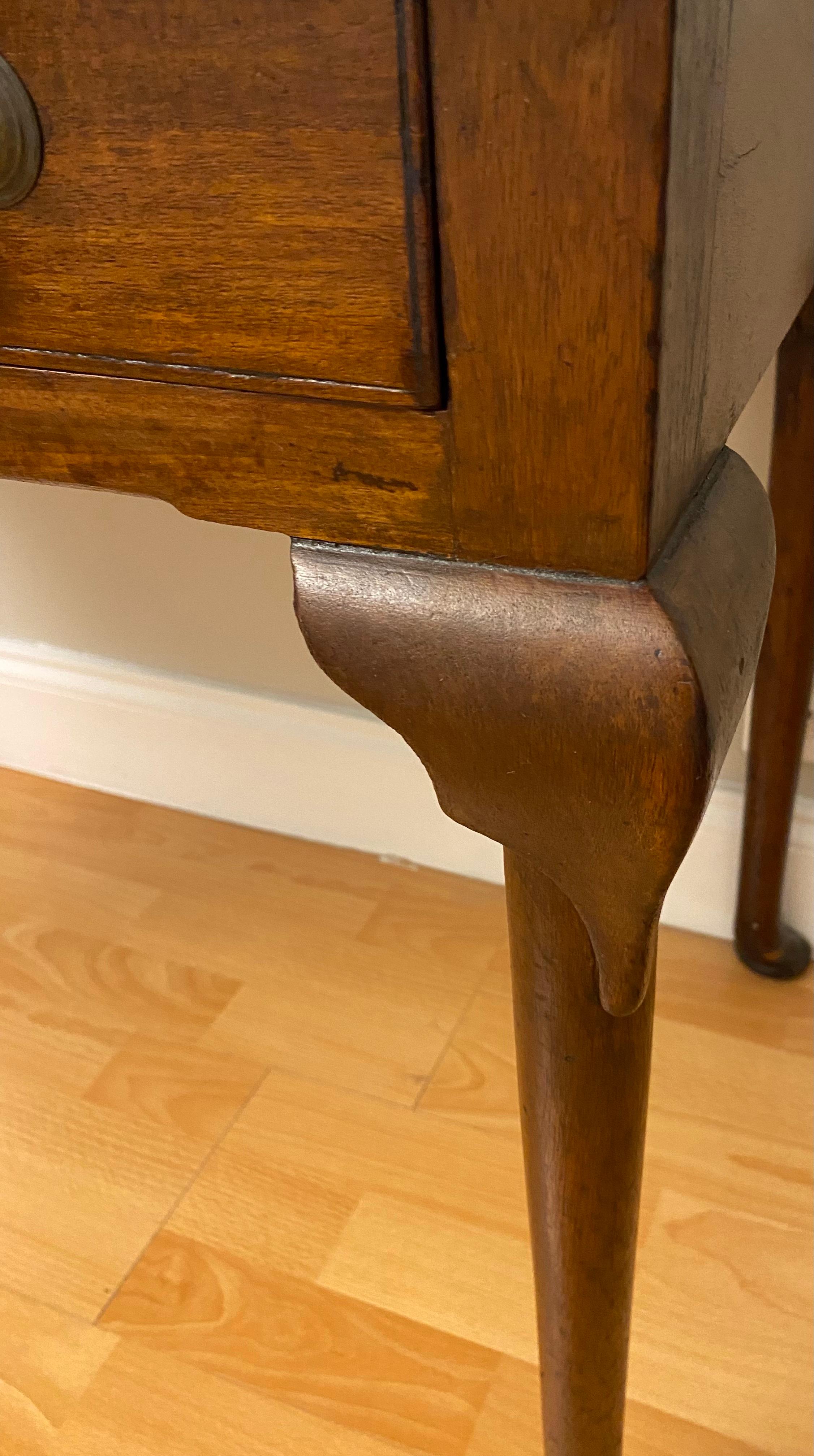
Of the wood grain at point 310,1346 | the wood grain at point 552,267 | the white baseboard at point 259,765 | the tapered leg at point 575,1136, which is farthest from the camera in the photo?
the white baseboard at point 259,765

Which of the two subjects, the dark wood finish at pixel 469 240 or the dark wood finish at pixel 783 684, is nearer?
the dark wood finish at pixel 469 240

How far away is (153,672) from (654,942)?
0.87 meters

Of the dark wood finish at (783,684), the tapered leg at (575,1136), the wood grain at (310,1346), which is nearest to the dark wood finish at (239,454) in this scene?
the tapered leg at (575,1136)

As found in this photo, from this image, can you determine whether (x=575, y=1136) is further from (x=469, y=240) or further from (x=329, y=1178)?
(x=329, y=1178)

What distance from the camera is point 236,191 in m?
0.30

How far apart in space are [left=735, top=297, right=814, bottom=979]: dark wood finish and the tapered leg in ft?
1.15

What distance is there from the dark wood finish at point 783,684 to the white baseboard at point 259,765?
0.05 metres

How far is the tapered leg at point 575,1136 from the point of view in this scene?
0.39 metres

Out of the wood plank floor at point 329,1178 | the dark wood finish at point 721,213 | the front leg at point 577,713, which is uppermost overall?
the dark wood finish at point 721,213

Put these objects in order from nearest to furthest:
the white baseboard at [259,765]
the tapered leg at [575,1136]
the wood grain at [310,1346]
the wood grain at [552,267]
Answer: the wood grain at [552,267] → the tapered leg at [575,1136] → the wood grain at [310,1346] → the white baseboard at [259,765]

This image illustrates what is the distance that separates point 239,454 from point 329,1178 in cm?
62

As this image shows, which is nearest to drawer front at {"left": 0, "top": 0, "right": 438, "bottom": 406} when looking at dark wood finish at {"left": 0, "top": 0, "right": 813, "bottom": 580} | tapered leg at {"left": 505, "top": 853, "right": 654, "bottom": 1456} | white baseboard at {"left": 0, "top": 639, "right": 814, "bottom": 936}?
dark wood finish at {"left": 0, "top": 0, "right": 813, "bottom": 580}

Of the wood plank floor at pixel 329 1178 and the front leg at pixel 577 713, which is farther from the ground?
the front leg at pixel 577 713

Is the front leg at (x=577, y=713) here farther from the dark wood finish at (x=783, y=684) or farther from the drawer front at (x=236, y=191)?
the dark wood finish at (x=783, y=684)
